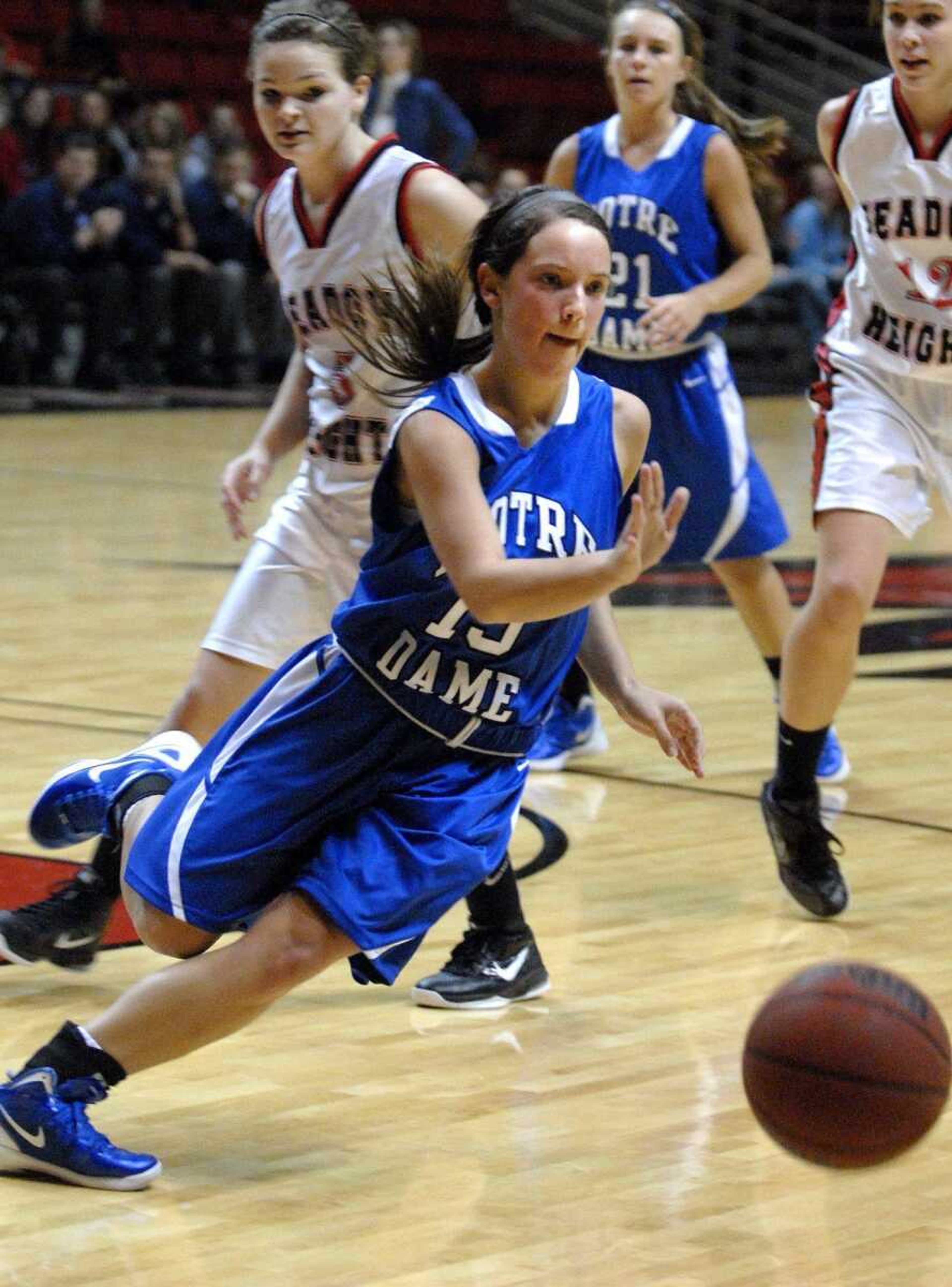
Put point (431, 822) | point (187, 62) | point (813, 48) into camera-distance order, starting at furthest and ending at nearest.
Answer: point (813, 48)
point (187, 62)
point (431, 822)

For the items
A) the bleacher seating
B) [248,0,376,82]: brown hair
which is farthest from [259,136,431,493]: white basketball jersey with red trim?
the bleacher seating

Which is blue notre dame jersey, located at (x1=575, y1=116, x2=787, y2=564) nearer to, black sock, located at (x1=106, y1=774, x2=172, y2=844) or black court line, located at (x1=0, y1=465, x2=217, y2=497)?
black sock, located at (x1=106, y1=774, x2=172, y2=844)

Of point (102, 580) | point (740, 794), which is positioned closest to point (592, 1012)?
point (740, 794)

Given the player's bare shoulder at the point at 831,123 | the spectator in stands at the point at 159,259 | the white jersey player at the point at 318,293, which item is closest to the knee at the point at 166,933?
the white jersey player at the point at 318,293

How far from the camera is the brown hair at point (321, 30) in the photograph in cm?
410

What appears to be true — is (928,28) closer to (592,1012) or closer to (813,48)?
(592,1012)

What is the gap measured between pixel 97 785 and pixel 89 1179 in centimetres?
88

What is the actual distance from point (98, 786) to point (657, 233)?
2.42 metres

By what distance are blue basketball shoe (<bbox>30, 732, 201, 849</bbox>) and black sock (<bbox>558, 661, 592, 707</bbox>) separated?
1965 mm

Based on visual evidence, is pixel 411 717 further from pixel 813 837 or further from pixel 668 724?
pixel 813 837

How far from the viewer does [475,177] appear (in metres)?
15.4

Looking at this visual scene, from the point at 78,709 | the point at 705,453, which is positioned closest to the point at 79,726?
the point at 78,709

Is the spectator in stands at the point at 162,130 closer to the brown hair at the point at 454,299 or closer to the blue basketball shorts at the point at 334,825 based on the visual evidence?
the brown hair at the point at 454,299

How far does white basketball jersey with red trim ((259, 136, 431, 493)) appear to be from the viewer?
4203mm
